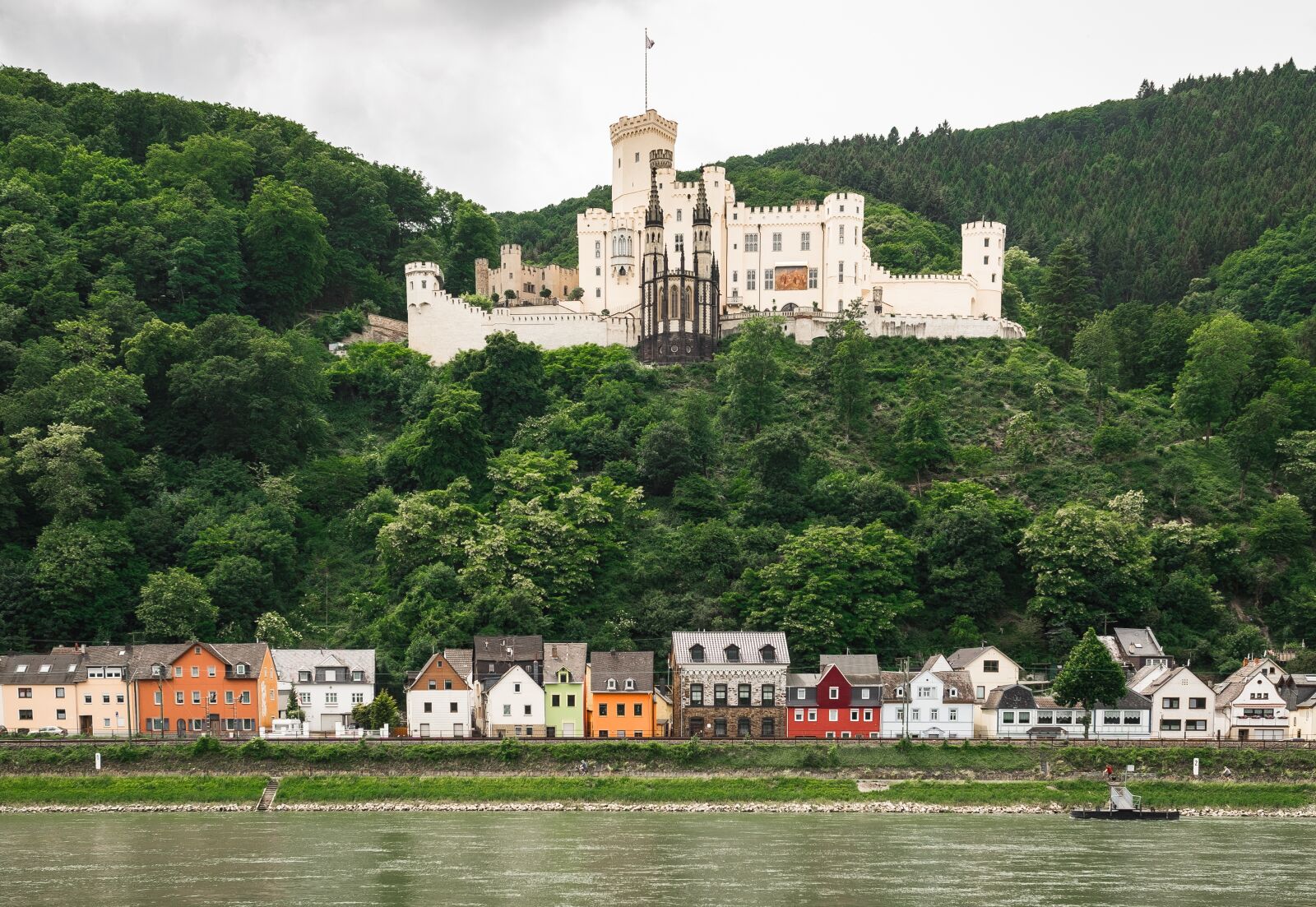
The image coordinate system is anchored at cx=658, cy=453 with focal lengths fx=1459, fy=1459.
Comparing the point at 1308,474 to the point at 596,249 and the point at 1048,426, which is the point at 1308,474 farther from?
the point at 596,249

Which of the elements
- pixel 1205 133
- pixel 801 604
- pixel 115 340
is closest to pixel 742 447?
pixel 801 604

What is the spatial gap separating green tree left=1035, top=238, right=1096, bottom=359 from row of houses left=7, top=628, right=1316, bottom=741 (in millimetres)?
49676

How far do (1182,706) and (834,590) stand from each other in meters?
15.5

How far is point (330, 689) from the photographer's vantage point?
201ft

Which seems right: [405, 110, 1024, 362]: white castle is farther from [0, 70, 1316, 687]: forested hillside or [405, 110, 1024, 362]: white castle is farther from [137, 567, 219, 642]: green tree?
[137, 567, 219, 642]: green tree

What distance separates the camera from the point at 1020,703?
60.5m

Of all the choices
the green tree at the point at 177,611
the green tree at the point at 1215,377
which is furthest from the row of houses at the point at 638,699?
the green tree at the point at 1215,377

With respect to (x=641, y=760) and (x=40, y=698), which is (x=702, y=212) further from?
(x=40, y=698)

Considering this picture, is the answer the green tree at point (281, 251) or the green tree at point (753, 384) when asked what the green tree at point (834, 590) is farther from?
the green tree at point (281, 251)

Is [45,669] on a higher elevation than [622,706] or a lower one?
higher

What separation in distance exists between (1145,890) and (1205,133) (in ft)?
474

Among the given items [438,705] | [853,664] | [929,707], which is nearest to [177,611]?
[438,705]

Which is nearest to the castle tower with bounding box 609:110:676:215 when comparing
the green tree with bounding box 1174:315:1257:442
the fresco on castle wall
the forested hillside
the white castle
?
the white castle

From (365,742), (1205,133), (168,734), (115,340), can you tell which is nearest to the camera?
(365,742)
